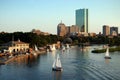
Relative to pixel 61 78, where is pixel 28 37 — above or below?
above

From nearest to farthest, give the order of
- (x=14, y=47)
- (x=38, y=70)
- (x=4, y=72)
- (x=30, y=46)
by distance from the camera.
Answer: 1. (x=4, y=72)
2. (x=38, y=70)
3. (x=14, y=47)
4. (x=30, y=46)

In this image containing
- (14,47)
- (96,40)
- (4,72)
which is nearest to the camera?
(4,72)

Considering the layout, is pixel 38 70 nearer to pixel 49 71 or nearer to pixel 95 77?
pixel 49 71

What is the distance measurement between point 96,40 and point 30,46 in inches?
2986

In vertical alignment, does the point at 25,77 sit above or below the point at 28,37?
below

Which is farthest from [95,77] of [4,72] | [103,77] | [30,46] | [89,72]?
Result: [30,46]

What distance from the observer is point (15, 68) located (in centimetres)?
3816

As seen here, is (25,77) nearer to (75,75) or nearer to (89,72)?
(75,75)

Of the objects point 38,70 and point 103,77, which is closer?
point 103,77

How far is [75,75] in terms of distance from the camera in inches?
1312

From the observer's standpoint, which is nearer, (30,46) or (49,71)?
(49,71)

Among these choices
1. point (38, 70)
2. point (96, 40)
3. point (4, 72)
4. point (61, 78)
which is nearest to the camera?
point (61, 78)

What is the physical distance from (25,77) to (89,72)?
7604 mm

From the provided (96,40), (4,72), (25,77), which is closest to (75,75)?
(25,77)
